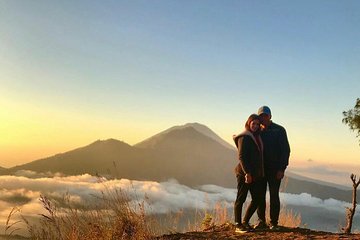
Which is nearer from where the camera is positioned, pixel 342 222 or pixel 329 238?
pixel 329 238

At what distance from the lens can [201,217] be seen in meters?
12.5

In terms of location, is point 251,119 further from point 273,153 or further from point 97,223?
point 97,223

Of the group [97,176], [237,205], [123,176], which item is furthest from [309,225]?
[97,176]

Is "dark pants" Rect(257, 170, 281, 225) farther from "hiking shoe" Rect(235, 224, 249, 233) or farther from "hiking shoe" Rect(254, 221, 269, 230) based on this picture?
"hiking shoe" Rect(235, 224, 249, 233)

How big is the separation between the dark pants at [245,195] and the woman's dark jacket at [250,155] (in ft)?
0.75

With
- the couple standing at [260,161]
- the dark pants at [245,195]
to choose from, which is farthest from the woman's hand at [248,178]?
the dark pants at [245,195]

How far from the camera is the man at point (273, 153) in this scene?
10070mm

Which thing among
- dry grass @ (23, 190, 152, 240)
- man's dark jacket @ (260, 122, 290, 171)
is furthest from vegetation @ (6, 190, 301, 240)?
man's dark jacket @ (260, 122, 290, 171)

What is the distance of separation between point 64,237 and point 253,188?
3322mm

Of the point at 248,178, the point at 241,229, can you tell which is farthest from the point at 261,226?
the point at 248,178

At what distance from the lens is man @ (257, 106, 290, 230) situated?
396 inches

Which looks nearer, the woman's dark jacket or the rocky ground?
the rocky ground

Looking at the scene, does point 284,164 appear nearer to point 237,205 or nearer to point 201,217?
point 237,205

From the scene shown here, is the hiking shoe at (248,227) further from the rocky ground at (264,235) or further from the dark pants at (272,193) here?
the dark pants at (272,193)
